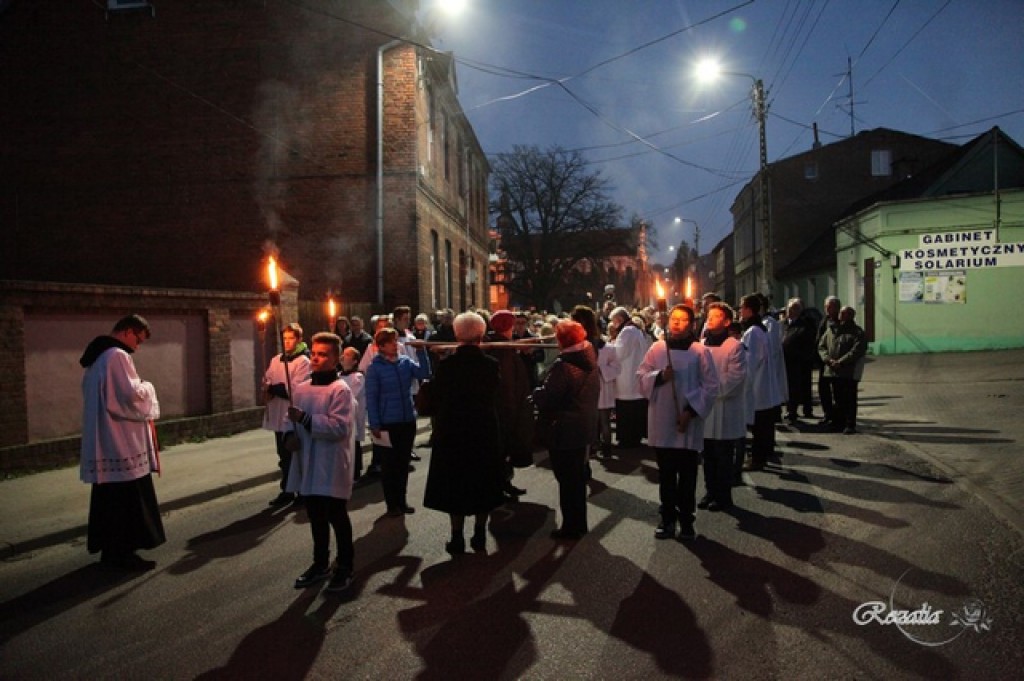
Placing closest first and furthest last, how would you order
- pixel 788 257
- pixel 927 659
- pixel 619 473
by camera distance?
pixel 927 659
pixel 619 473
pixel 788 257

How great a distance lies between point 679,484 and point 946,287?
20.8 meters

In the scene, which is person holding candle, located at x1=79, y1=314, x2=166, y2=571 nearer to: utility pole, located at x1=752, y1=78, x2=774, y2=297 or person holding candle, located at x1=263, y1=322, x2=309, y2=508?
person holding candle, located at x1=263, y1=322, x2=309, y2=508

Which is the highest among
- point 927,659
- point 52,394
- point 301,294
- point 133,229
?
point 133,229

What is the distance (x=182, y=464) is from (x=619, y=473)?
6082 mm

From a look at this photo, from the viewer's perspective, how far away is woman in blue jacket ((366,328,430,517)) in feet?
23.0

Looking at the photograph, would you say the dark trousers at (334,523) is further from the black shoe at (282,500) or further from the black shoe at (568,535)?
the black shoe at (282,500)

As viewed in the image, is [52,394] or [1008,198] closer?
[52,394]

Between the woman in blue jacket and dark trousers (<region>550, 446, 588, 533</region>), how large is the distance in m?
1.77

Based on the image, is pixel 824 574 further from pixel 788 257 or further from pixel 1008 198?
pixel 788 257

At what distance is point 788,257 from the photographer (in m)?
42.4

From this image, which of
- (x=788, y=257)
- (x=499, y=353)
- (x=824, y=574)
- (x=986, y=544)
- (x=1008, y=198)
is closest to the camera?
(x=824, y=574)

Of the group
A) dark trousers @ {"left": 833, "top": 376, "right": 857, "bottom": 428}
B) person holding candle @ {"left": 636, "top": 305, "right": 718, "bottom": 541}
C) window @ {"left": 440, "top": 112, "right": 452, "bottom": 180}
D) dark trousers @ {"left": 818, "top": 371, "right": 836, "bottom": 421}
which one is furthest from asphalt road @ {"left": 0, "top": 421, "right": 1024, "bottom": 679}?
window @ {"left": 440, "top": 112, "right": 452, "bottom": 180}

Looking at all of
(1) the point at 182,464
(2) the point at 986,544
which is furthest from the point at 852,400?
(1) the point at 182,464

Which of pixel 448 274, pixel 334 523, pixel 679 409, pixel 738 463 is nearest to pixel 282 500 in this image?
pixel 334 523
